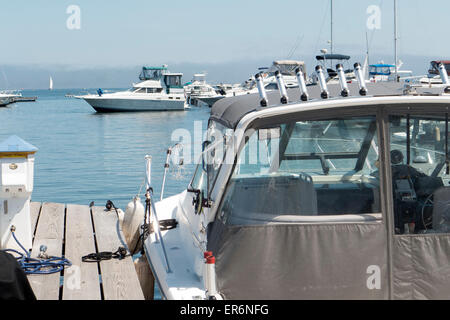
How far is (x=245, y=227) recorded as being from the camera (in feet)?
15.7

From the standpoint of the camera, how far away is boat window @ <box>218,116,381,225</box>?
485 cm

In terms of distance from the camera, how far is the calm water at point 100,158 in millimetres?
19547

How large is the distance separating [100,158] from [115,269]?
22984mm

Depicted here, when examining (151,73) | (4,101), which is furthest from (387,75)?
(4,101)

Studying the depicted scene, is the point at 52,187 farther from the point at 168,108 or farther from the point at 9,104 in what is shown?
the point at 9,104

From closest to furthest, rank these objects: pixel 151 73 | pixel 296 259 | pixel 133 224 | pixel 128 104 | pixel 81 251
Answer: pixel 296 259 → pixel 81 251 → pixel 133 224 → pixel 128 104 → pixel 151 73

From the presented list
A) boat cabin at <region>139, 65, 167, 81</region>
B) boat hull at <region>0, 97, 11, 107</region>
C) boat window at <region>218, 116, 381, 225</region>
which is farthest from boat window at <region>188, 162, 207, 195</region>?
boat hull at <region>0, 97, 11, 107</region>

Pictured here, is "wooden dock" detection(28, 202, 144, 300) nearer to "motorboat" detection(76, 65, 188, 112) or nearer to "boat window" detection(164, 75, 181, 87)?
"motorboat" detection(76, 65, 188, 112)

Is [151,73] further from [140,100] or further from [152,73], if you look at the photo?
[140,100]

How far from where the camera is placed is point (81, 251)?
7.34 meters

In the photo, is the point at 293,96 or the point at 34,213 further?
the point at 34,213

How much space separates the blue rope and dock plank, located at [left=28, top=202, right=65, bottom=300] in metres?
0.10

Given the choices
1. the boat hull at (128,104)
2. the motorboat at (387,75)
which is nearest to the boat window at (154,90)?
the boat hull at (128,104)
